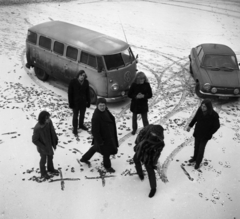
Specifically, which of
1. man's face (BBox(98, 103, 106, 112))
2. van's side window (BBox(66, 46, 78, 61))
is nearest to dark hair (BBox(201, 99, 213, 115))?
man's face (BBox(98, 103, 106, 112))

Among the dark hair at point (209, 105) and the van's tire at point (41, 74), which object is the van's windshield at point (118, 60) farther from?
the dark hair at point (209, 105)

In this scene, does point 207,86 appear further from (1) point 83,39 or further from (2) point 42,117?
(2) point 42,117

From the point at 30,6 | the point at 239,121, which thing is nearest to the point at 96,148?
the point at 239,121

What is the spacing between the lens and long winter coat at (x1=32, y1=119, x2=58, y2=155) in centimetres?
552

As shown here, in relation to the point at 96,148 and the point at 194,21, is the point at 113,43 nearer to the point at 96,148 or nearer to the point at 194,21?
the point at 96,148

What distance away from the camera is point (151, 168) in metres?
5.78

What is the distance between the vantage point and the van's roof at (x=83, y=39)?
9.12m

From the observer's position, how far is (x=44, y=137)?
5645mm

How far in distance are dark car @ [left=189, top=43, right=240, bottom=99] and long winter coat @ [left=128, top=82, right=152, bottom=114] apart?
121 inches

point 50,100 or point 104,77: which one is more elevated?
point 104,77

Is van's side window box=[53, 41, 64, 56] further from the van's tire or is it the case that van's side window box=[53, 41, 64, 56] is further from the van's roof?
the van's tire

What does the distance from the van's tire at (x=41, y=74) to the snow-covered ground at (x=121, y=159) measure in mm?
224

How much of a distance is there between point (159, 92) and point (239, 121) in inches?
116

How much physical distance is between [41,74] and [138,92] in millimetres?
4811
